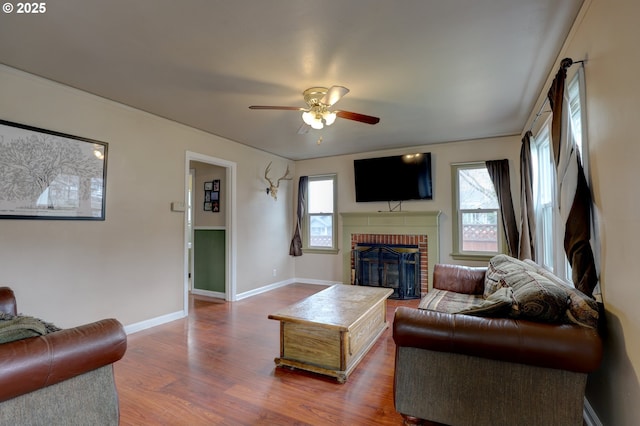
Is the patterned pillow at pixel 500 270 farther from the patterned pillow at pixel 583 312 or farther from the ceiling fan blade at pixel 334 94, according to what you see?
the ceiling fan blade at pixel 334 94

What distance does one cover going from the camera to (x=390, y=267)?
5301 mm

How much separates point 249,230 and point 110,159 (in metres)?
2.40

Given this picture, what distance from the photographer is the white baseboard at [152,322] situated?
11.3 feet

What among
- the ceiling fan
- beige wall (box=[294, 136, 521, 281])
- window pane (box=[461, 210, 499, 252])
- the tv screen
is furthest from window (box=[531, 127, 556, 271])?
the ceiling fan

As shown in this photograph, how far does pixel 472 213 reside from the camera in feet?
16.5

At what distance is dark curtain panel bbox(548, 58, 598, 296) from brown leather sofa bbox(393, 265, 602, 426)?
18.0 inches

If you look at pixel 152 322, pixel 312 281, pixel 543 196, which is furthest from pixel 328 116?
pixel 312 281

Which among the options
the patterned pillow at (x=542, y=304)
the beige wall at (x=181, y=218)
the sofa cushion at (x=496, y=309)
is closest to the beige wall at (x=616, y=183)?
the beige wall at (x=181, y=218)

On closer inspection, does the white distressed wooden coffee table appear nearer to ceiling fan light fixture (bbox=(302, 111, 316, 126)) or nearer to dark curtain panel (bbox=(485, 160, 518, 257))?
ceiling fan light fixture (bbox=(302, 111, 316, 126))

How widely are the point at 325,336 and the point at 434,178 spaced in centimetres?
374

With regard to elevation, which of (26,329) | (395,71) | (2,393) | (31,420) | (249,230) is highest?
(395,71)

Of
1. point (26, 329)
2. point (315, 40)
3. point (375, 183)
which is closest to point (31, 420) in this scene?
point (26, 329)

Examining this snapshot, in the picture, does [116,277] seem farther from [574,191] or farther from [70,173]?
[574,191]

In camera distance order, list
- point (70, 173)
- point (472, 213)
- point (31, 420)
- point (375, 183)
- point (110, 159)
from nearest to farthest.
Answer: point (31, 420) < point (70, 173) < point (110, 159) < point (472, 213) < point (375, 183)
